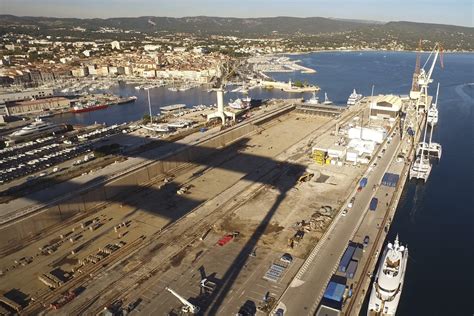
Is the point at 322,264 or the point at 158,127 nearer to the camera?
the point at 322,264

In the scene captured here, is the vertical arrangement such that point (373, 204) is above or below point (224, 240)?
above

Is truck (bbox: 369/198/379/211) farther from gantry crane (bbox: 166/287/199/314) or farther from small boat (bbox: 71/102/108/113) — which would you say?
small boat (bbox: 71/102/108/113)

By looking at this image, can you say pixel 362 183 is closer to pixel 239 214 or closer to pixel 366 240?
pixel 366 240

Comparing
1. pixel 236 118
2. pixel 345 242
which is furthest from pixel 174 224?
pixel 236 118

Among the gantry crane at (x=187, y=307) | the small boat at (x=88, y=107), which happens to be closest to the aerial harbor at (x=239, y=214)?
the gantry crane at (x=187, y=307)

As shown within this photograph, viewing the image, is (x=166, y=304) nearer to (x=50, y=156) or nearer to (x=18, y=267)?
(x=18, y=267)

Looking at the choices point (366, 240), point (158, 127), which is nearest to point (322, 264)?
point (366, 240)
